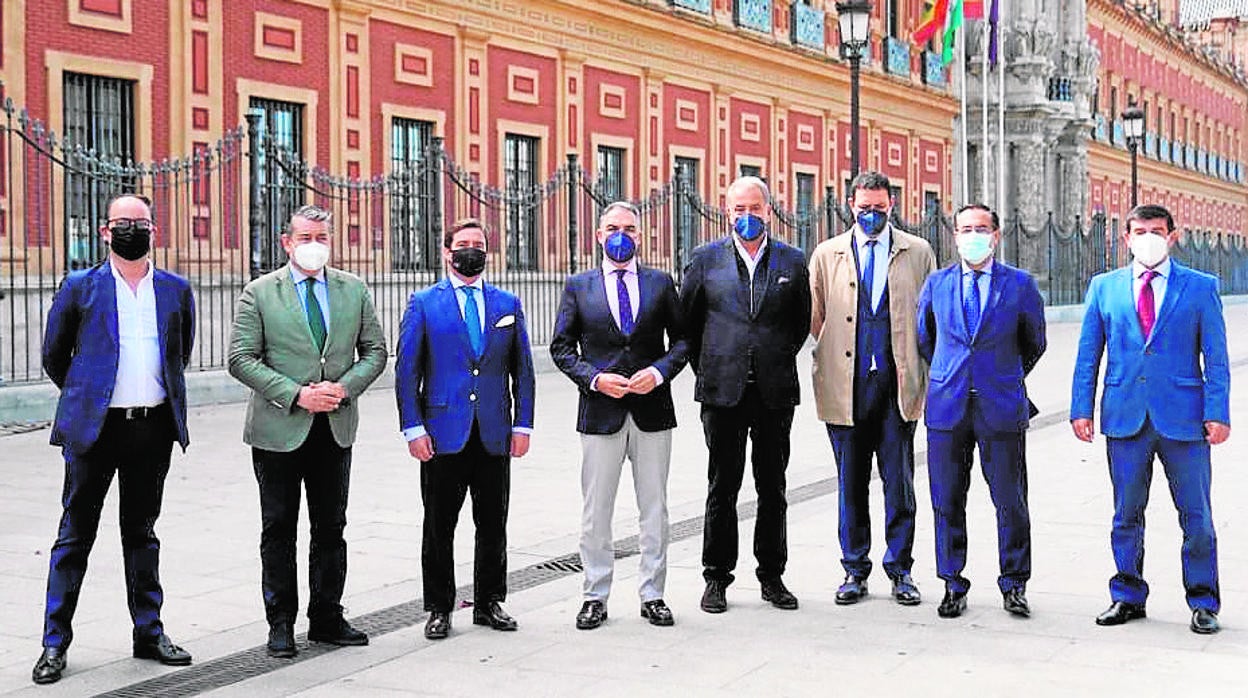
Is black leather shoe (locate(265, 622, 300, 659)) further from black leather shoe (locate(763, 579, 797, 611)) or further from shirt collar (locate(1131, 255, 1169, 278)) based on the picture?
shirt collar (locate(1131, 255, 1169, 278))

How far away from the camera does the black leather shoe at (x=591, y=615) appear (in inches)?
269

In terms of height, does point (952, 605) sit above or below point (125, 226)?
below

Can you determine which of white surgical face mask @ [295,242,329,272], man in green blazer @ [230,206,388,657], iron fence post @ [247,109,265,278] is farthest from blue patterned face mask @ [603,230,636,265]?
iron fence post @ [247,109,265,278]

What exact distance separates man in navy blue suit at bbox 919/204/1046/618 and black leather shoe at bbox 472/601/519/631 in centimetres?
178

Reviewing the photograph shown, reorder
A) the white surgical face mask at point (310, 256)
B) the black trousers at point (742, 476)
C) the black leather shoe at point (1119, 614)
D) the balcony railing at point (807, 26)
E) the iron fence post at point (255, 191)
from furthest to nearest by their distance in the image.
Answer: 1. the balcony railing at point (807, 26)
2. the iron fence post at point (255, 191)
3. the black trousers at point (742, 476)
4. the black leather shoe at point (1119, 614)
5. the white surgical face mask at point (310, 256)

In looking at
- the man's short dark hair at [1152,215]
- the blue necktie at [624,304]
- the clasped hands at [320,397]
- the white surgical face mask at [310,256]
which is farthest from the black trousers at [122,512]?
the man's short dark hair at [1152,215]

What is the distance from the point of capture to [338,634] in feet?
21.7

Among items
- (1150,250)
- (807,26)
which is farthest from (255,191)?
(807,26)

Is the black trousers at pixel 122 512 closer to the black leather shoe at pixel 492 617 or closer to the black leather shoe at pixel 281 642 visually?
the black leather shoe at pixel 281 642

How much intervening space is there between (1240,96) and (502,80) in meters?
53.5

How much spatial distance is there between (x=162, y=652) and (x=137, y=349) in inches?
44.3

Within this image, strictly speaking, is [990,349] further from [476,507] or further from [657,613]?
[476,507]

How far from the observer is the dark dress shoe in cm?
629

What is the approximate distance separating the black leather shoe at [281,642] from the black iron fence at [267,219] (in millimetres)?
5533
